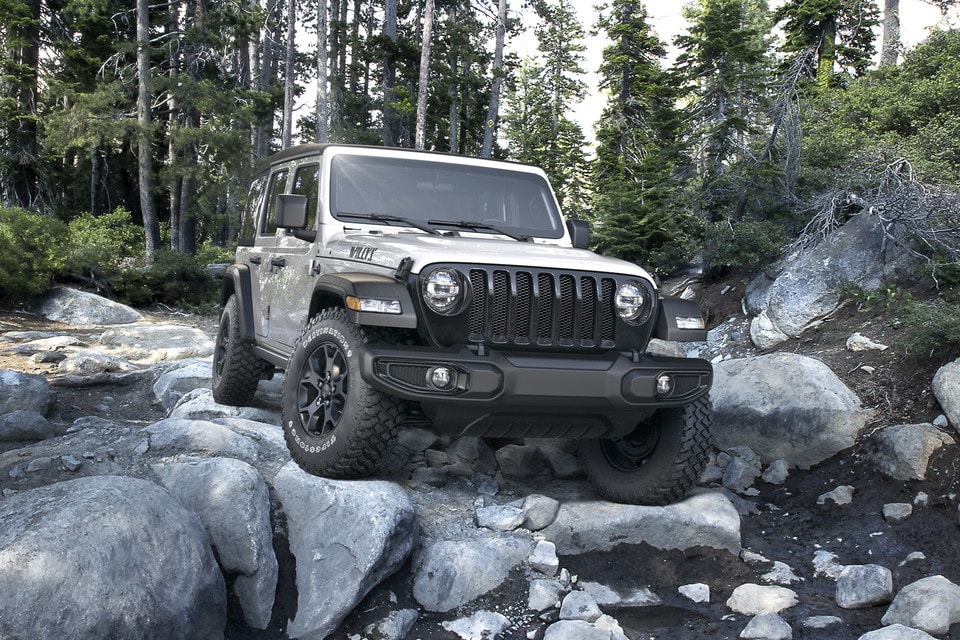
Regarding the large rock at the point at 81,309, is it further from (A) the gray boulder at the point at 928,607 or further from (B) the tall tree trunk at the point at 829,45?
(B) the tall tree trunk at the point at 829,45

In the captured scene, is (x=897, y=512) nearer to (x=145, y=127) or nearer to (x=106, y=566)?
(x=106, y=566)

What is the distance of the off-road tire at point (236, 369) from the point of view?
22.1 ft

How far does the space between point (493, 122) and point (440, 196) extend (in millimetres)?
18921

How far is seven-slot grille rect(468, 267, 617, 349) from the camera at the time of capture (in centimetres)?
423

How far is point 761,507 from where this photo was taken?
5.83 metres

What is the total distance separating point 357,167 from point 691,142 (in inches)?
443

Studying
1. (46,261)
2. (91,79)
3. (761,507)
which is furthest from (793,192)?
(91,79)

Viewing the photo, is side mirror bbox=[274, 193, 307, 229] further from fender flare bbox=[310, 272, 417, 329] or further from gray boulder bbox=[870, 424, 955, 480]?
gray boulder bbox=[870, 424, 955, 480]

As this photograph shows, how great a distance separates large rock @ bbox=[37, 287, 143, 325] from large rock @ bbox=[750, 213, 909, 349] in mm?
11387

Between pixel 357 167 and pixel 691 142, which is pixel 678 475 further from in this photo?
pixel 691 142

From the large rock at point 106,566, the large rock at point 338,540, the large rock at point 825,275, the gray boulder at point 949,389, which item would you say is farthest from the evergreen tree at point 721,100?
the large rock at point 106,566

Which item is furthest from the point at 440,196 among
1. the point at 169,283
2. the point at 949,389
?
the point at 169,283

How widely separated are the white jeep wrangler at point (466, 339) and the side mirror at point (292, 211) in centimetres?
1

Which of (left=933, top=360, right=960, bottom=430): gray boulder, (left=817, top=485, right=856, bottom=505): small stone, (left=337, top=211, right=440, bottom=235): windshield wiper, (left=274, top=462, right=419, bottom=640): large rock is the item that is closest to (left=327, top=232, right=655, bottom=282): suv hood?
(left=337, top=211, right=440, bottom=235): windshield wiper
